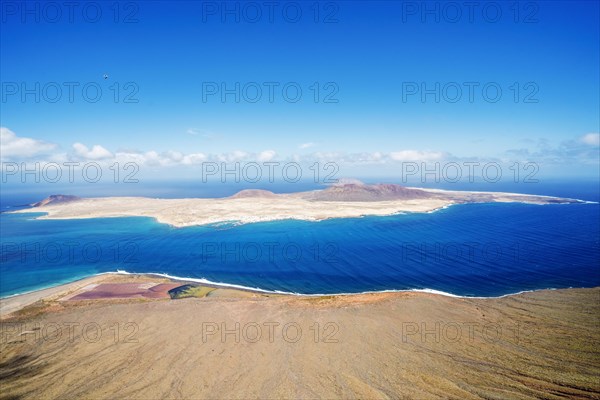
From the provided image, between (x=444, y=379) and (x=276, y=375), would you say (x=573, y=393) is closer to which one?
(x=444, y=379)

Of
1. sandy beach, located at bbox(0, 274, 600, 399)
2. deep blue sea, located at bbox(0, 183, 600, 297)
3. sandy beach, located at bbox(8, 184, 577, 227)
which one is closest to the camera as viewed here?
sandy beach, located at bbox(0, 274, 600, 399)

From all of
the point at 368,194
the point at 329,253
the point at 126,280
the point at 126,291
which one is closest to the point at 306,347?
the point at 126,291

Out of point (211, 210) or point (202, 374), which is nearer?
point (202, 374)

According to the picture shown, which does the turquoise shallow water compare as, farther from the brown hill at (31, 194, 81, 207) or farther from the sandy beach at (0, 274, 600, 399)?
the brown hill at (31, 194, 81, 207)

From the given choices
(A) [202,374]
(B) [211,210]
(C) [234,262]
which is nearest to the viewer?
(A) [202,374]

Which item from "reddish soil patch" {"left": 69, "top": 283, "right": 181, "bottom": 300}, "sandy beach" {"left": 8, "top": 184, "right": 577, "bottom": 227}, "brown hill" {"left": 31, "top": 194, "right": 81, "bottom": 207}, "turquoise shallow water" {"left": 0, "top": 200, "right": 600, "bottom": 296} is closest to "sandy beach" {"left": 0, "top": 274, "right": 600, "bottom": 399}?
"reddish soil patch" {"left": 69, "top": 283, "right": 181, "bottom": 300}

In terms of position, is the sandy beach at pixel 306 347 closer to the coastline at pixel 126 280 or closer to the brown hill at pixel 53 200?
the coastline at pixel 126 280

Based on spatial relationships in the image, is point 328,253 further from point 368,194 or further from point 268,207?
point 368,194

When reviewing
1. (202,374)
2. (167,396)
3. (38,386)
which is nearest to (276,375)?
(202,374)
